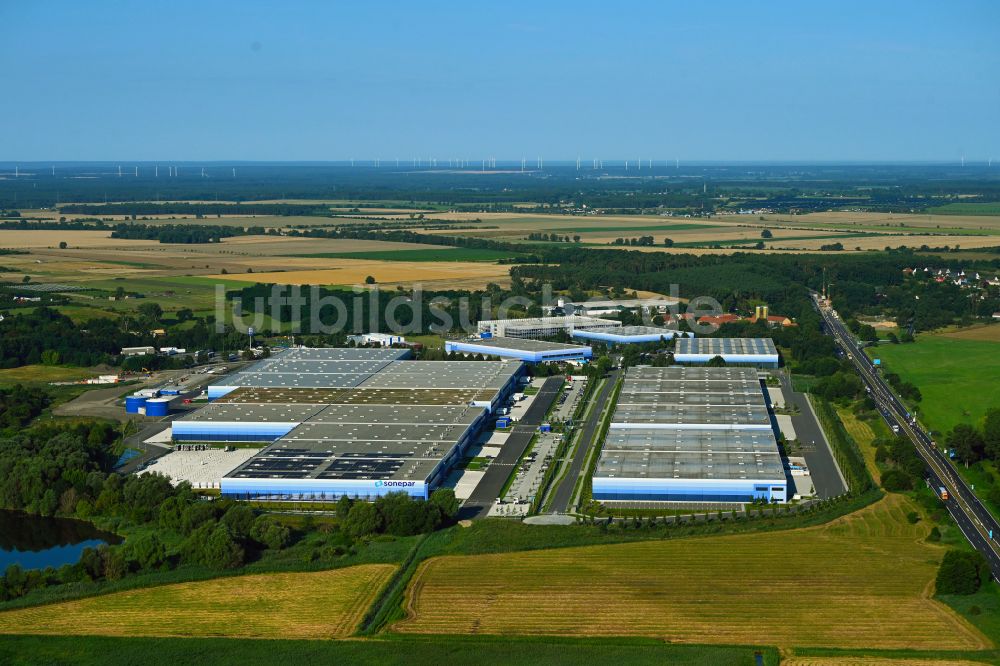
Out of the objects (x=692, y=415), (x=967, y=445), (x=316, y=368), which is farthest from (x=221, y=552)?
(x=967, y=445)

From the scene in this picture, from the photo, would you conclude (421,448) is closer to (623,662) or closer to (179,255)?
(623,662)

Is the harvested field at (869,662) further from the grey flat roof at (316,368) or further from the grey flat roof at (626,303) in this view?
the grey flat roof at (626,303)

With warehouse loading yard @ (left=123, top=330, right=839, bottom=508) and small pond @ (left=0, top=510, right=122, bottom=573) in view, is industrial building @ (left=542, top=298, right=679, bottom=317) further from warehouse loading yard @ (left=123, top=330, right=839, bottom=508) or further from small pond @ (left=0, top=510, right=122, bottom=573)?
small pond @ (left=0, top=510, right=122, bottom=573)

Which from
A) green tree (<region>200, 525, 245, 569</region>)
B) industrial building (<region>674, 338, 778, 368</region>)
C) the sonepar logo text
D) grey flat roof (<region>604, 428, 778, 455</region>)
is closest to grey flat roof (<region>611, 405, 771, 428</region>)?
grey flat roof (<region>604, 428, 778, 455</region>)

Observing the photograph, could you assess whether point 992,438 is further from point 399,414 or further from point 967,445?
point 399,414

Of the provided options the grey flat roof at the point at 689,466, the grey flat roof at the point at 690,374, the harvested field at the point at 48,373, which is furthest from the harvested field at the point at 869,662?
the harvested field at the point at 48,373
